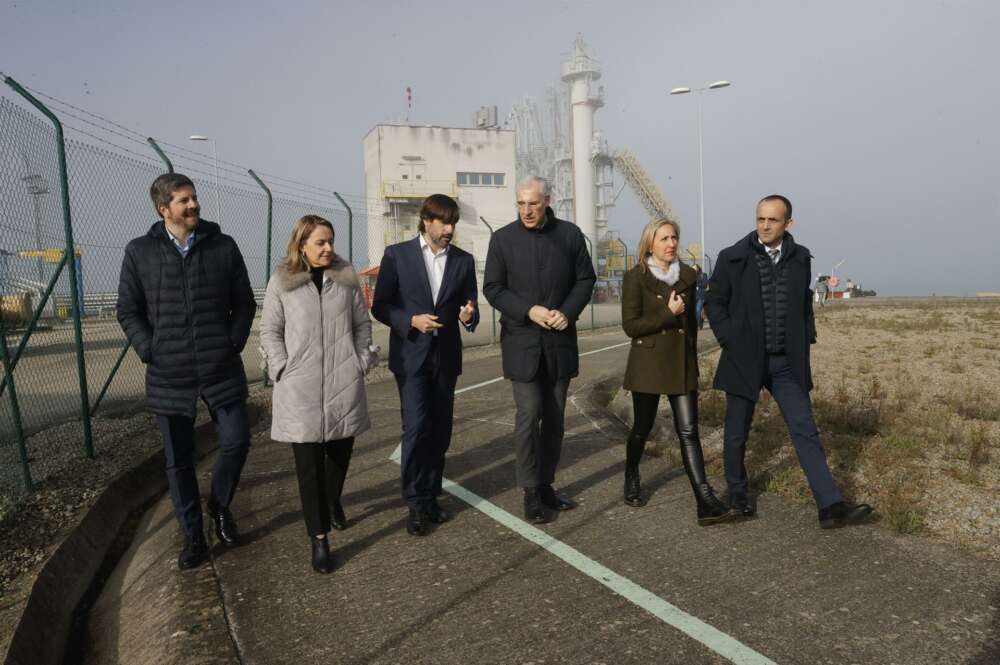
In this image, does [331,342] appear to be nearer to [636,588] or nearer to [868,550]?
[636,588]

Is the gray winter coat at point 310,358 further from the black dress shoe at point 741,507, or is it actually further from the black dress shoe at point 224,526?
the black dress shoe at point 741,507

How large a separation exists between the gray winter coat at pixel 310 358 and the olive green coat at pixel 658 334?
159 cm

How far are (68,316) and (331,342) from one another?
3247 millimetres

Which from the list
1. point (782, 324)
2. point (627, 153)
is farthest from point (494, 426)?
point (627, 153)

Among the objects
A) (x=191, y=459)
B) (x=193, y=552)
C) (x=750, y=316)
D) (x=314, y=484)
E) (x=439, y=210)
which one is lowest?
(x=193, y=552)

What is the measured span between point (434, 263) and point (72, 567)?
7.90 feet

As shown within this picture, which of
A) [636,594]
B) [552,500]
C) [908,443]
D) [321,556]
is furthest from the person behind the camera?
[908,443]

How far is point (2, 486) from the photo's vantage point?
4.73 meters

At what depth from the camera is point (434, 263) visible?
443 cm

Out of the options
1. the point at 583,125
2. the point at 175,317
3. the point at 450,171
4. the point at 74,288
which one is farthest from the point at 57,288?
the point at 583,125

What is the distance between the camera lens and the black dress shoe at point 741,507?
14.2 feet

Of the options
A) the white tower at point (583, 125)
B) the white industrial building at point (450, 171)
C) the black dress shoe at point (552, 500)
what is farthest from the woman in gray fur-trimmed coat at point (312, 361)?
the white tower at point (583, 125)

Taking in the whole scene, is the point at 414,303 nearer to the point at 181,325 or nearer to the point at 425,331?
the point at 425,331

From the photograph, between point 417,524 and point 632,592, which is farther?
point 417,524
